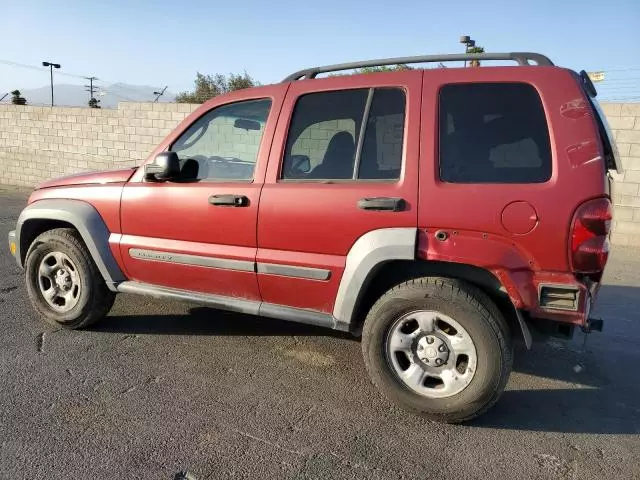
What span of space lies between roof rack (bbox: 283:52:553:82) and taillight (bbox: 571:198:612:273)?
90 cm

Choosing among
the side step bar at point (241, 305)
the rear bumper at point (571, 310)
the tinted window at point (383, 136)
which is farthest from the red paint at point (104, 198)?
the rear bumper at point (571, 310)

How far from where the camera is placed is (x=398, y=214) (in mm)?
2893

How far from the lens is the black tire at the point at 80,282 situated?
155 inches

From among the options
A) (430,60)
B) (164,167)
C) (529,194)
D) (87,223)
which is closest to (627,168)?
(430,60)

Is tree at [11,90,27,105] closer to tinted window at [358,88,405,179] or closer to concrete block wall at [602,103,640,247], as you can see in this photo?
concrete block wall at [602,103,640,247]

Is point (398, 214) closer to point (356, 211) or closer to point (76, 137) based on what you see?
point (356, 211)

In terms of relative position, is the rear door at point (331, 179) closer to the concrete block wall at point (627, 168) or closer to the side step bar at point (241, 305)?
the side step bar at point (241, 305)

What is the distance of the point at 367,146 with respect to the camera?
3141mm

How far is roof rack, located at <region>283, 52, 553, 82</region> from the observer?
118 inches

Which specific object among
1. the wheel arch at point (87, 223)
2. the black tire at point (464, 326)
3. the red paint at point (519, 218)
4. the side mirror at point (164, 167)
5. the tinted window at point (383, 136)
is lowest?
the black tire at point (464, 326)

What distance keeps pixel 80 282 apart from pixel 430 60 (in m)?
3.09

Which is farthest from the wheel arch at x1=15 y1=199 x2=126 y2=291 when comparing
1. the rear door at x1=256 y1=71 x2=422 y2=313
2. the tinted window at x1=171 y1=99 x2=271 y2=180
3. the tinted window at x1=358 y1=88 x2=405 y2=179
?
the tinted window at x1=358 y1=88 x2=405 y2=179

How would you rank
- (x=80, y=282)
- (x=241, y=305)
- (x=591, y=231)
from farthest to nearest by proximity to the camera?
(x=80, y=282)
(x=241, y=305)
(x=591, y=231)

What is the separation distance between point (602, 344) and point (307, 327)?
2503 mm
